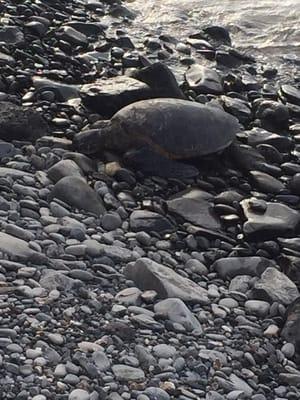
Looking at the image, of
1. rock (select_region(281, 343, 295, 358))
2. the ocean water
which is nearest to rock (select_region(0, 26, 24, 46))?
the ocean water

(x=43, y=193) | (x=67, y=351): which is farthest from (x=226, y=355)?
(x=43, y=193)

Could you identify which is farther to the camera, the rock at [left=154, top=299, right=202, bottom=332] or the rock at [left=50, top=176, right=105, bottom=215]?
the rock at [left=50, top=176, right=105, bottom=215]

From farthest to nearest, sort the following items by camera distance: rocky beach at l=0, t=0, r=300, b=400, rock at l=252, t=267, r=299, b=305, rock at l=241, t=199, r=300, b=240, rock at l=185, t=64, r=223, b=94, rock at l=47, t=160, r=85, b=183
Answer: rock at l=185, t=64, r=223, b=94 → rock at l=47, t=160, r=85, b=183 → rock at l=241, t=199, r=300, b=240 → rock at l=252, t=267, r=299, b=305 → rocky beach at l=0, t=0, r=300, b=400

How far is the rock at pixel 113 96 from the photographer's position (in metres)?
6.49

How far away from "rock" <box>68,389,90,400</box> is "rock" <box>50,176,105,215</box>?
1.86m

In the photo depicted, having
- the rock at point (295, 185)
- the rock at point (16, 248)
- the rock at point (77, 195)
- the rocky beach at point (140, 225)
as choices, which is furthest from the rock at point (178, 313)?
the rock at point (295, 185)

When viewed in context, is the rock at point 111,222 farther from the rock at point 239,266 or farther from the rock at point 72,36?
the rock at point 72,36

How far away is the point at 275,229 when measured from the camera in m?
5.33

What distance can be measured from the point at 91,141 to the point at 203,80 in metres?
1.93

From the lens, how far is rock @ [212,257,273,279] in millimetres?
4883

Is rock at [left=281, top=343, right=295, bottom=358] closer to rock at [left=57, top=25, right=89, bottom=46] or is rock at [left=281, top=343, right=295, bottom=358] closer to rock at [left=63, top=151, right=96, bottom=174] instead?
rock at [left=63, top=151, right=96, bottom=174]

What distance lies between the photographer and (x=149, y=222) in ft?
17.1

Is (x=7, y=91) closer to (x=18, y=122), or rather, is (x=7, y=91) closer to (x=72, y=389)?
(x=18, y=122)

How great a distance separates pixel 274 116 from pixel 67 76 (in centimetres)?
177
